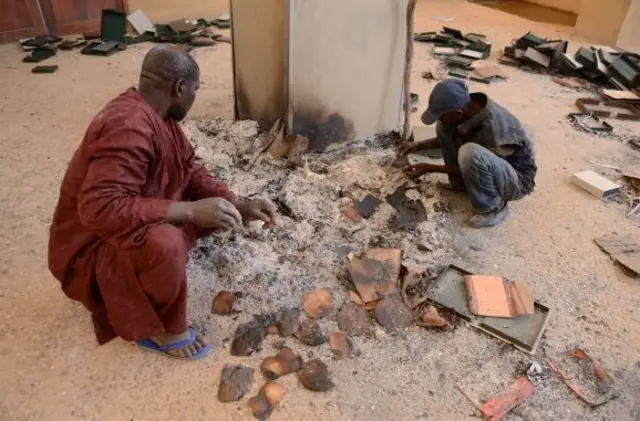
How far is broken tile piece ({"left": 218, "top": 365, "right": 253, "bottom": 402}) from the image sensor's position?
7.00 feet

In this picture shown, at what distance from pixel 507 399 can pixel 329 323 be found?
880 millimetres

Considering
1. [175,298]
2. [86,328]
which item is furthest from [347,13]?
[86,328]

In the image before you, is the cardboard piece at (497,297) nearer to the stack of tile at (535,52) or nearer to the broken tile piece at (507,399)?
the broken tile piece at (507,399)

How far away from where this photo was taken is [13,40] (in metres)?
6.12

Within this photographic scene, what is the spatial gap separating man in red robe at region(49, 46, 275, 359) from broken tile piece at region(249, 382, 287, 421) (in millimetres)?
360

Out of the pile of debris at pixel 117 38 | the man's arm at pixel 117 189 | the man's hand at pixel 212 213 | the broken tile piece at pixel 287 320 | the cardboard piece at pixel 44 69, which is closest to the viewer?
the man's arm at pixel 117 189

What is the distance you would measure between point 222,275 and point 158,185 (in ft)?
2.60

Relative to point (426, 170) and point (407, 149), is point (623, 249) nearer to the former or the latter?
point (426, 170)

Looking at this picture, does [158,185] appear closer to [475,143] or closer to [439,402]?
[439,402]

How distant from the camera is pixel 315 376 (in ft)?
7.33

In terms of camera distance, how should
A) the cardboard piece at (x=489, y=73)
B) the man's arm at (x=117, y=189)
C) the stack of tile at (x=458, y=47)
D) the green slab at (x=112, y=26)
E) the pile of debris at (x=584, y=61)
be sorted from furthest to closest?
the green slab at (x=112, y=26)
the stack of tile at (x=458, y=47)
the cardboard piece at (x=489, y=73)
the pile of debris at (x=584, y=61)
the man's arm at (x=117, y=189)

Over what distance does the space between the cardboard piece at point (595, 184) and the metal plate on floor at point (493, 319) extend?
1.45 metres

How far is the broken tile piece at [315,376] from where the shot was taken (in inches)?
Answer: 86.4

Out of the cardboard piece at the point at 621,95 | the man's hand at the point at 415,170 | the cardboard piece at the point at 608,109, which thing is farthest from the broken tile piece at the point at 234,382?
the cardboard piece at the point at 621,95
